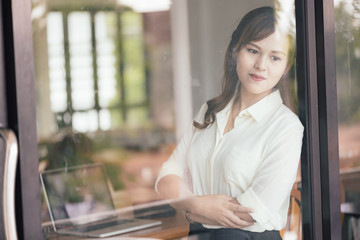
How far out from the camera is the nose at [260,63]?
197 cm

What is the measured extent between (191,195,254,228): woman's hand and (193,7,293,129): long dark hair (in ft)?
0.81

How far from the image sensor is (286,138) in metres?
2.02

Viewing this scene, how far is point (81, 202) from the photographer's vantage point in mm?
1679

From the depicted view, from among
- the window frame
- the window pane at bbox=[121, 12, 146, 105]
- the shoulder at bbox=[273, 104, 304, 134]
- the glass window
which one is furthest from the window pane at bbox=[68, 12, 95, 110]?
the window frame

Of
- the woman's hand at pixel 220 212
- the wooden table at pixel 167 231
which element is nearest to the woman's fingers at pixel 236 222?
the woman's hand at pixel 220 212

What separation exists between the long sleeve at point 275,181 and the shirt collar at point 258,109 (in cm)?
10

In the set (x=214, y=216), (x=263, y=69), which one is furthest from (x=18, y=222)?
(x=263, y=69)

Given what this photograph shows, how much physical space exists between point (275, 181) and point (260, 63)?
0.41m

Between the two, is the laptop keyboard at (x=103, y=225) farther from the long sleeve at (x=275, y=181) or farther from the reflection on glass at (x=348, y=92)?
the reflection on glass at (x=348, y=92)

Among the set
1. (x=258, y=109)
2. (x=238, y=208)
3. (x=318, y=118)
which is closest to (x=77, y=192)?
(x=238, y=208)

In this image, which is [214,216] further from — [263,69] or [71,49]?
[71,49]

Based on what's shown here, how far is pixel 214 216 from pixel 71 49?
74 cm

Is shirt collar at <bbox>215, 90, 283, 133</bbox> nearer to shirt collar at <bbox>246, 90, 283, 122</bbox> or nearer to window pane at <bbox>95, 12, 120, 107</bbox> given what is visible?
shirt collar at <bbox>246, 90, 283, 122</bbox>

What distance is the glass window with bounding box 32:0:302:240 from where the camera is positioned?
5.25 ft
